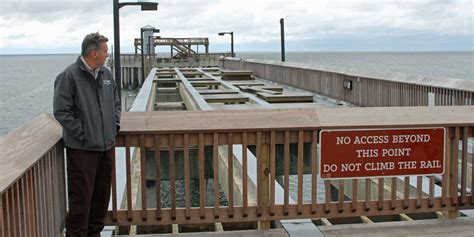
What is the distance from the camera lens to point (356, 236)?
18.1ft

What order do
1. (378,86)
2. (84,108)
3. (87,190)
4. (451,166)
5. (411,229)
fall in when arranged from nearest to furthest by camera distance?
1. (84,108)
2. (87,190)
3. (411,229)
4. (451,166)
5. (378,86)

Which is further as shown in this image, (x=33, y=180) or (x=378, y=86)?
(x=378, y=86)

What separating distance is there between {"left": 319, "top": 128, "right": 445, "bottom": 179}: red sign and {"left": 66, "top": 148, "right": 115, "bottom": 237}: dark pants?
1906 mm

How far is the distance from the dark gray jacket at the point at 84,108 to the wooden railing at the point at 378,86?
8.55 meters

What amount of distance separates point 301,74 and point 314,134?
65.2 ft

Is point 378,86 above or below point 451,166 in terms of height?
above

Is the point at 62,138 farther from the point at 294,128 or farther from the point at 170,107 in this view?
the point at 170,107

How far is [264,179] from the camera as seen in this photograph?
5.62m

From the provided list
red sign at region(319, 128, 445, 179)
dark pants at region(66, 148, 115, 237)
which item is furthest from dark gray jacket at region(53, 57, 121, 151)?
red sign at region(319, 128, 445, 179)

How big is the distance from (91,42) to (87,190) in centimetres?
113

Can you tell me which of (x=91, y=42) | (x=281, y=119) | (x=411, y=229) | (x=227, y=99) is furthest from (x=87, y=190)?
(x=227, y=99)

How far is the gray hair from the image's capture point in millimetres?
4594

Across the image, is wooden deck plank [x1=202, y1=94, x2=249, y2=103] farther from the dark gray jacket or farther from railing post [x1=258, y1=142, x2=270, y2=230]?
the dark gray jacket

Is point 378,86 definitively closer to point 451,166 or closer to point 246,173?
point 451,166
